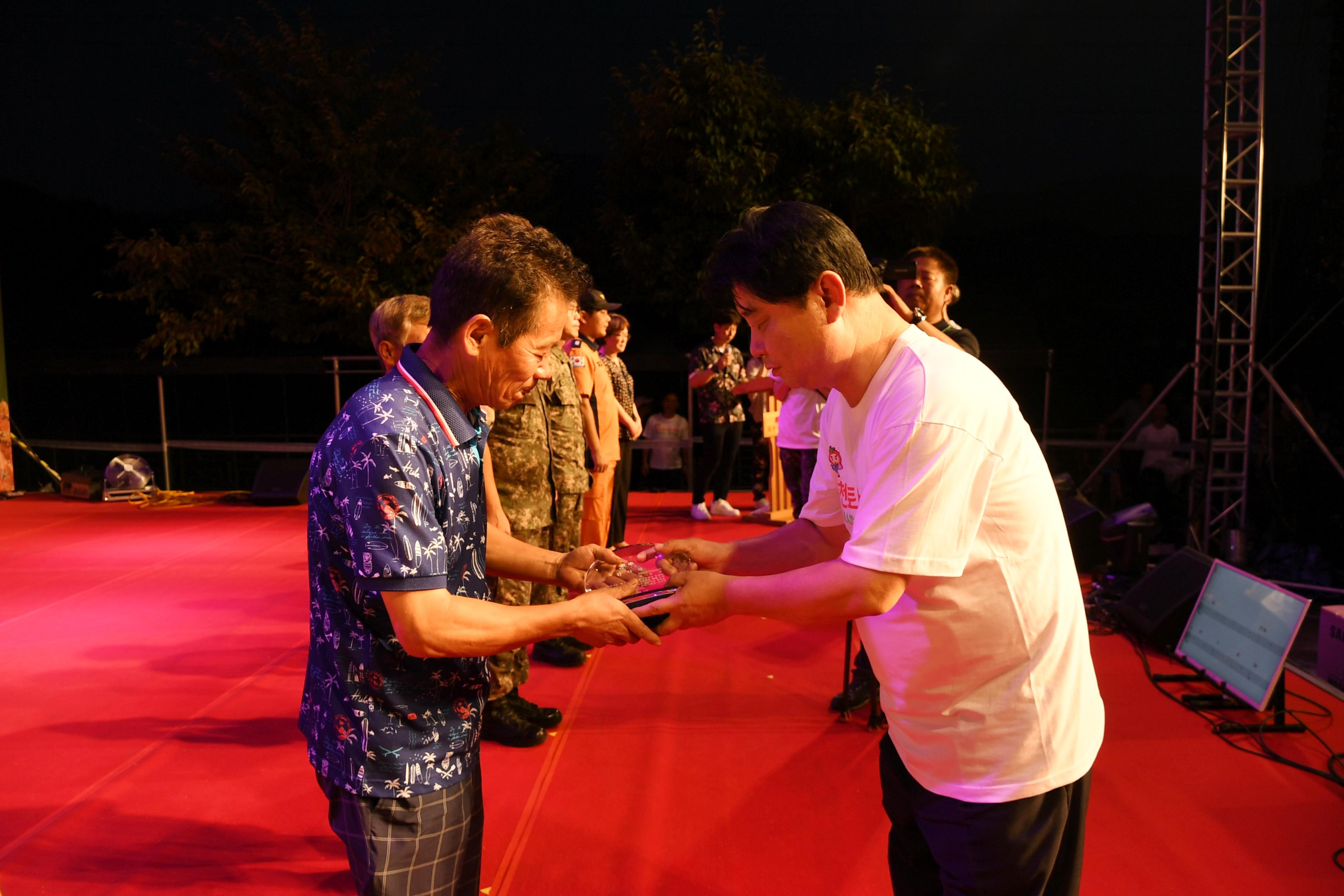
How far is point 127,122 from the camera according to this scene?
61.9 ft

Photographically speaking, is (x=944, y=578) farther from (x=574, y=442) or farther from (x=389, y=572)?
(x=574, y=442)

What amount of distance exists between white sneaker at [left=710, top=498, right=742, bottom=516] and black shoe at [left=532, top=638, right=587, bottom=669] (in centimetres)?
385

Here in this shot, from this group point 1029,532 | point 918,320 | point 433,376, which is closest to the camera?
point 1029,532

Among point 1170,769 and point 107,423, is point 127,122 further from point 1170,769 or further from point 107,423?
point 1170,769

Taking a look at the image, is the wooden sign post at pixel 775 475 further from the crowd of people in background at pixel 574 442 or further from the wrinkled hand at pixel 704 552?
the wrinkled hand at pixel 704 552

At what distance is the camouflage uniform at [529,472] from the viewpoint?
322 cm

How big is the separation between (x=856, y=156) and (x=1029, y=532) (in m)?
11.8

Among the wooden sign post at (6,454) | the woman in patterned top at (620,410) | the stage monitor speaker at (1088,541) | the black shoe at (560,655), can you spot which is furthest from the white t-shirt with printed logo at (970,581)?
the wooden sign post at (6,454)

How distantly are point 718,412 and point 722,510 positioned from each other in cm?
104

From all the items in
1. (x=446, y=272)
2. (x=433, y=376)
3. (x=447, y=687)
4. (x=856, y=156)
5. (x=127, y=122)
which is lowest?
(x=447, y=687)

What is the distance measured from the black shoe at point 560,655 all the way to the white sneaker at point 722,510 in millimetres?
3850

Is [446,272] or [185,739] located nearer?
[446,272]

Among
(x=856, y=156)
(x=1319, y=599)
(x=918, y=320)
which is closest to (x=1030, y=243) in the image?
(x=856, y=156)

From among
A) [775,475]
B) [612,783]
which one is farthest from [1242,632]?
[775,475]
